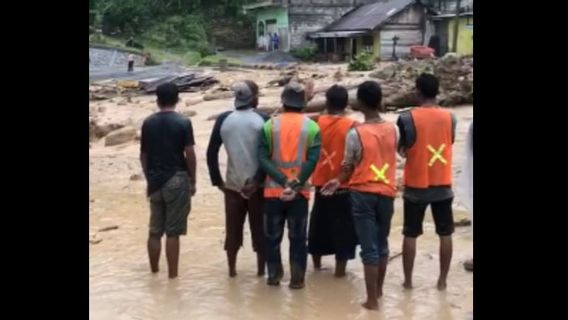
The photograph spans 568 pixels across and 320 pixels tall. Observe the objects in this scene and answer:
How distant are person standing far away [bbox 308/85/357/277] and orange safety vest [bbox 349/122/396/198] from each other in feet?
1.58

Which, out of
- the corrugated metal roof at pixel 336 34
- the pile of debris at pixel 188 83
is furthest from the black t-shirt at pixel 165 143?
the corrugated metal roof at pixel 336 34

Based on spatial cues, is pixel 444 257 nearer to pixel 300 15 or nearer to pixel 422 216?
pixel 422 216

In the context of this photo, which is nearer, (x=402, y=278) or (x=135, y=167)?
(x=402, y=278)

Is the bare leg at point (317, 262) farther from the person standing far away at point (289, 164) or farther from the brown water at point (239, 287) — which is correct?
the person standing far away at point (289, 164)

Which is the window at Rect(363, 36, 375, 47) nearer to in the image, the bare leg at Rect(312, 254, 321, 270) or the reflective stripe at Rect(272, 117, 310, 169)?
the bare leg at Rect(312, 254, 321, 270)

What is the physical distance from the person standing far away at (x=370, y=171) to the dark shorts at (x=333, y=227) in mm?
639

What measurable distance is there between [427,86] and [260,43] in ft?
147

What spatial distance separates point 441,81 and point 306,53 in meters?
24.8

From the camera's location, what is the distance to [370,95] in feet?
19.2

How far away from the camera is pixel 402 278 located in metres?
6.84
